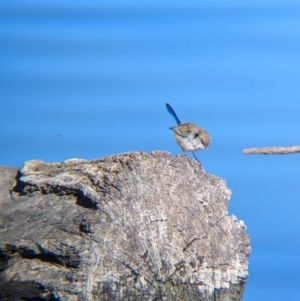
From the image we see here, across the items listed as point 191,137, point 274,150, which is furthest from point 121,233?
point 191,137

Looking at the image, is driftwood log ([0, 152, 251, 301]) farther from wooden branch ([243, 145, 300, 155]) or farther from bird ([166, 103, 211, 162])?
bird ([166, 103, 211, 162])

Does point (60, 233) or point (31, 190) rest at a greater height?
point (31, 190)

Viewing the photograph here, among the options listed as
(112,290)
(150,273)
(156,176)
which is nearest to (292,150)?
(156,176)

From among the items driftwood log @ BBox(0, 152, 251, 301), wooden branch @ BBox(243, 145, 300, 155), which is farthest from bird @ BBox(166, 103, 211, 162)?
wooden branch @ BBox(243, 145, 300, 155)

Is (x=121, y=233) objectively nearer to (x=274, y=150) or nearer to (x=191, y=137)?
(x=274, y=150)

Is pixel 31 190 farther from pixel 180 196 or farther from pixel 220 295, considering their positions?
pixel 220 295

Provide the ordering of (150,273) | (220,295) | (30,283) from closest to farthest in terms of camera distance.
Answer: (30,283) < (150,273) < (220,295)

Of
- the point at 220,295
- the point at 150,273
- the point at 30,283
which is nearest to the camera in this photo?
the point at 30,283
